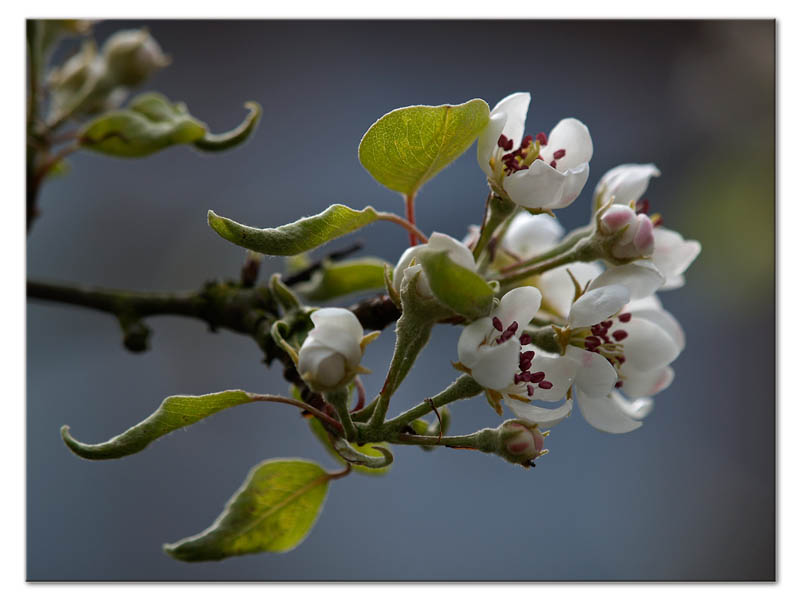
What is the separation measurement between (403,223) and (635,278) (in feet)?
0.54

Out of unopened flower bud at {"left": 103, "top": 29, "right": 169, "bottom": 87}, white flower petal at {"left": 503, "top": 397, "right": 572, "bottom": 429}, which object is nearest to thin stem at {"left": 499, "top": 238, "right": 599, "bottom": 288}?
white flower petal at {"left": 503, "top": 397, "right": 572, "bottom": 429}

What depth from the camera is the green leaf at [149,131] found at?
0.73 meters

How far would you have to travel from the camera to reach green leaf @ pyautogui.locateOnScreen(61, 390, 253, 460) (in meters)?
0.50

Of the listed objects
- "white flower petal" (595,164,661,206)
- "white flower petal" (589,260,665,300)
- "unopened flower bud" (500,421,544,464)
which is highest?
"white flower petal" (595,164,661,206)

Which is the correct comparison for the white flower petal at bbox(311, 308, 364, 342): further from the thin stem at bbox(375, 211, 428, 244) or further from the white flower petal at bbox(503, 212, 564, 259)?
the white flower petal at bbox(503, 212, 564, 259)

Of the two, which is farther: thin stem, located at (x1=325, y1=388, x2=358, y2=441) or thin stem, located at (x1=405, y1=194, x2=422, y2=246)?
thin stem, located at (x1=405, y1=194, x2=422, y2=246)

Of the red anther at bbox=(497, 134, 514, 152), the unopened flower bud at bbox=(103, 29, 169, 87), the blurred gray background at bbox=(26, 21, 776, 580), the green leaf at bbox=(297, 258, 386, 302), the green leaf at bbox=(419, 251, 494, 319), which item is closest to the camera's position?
the green leaf at bbox=(419, 251, 494, 319)

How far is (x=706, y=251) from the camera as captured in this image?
1853mm

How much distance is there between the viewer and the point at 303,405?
20.6 inches

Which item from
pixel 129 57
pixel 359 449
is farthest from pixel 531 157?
pixel 129 57

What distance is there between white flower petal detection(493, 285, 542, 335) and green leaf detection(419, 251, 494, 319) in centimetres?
2

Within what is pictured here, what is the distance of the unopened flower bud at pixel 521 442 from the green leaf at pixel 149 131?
1.23 ft

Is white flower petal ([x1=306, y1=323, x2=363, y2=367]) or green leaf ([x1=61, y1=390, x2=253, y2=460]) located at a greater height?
white flower petal ([x1=306, y1=323, x2=363, y2=367])

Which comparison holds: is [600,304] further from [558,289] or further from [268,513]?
[268,513]
